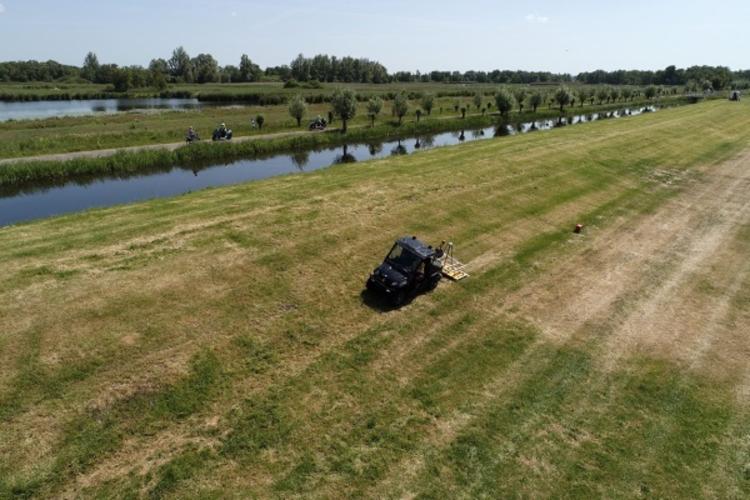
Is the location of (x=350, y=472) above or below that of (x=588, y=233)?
below

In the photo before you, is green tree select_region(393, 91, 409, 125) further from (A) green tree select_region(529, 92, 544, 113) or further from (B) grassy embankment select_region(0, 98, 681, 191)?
(A) green tree select_region(529, 92, 544, 113)

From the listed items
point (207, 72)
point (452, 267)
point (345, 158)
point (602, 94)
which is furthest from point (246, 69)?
point (452, 267)

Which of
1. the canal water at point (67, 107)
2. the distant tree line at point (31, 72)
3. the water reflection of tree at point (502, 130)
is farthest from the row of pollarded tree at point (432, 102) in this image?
the distant tree line at point (31, 72)

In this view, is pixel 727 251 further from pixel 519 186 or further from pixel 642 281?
pixel 519 186

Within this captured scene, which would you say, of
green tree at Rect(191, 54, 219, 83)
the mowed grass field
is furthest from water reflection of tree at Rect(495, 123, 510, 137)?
green tree at Rect(191, 54, 219, 83)

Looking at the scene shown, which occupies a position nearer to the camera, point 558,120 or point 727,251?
point 727,251

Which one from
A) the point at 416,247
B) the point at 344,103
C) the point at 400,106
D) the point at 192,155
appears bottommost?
the point at 416,247

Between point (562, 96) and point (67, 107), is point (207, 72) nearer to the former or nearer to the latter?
point (67, 107)

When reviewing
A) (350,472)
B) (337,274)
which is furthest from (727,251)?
(350,472)
